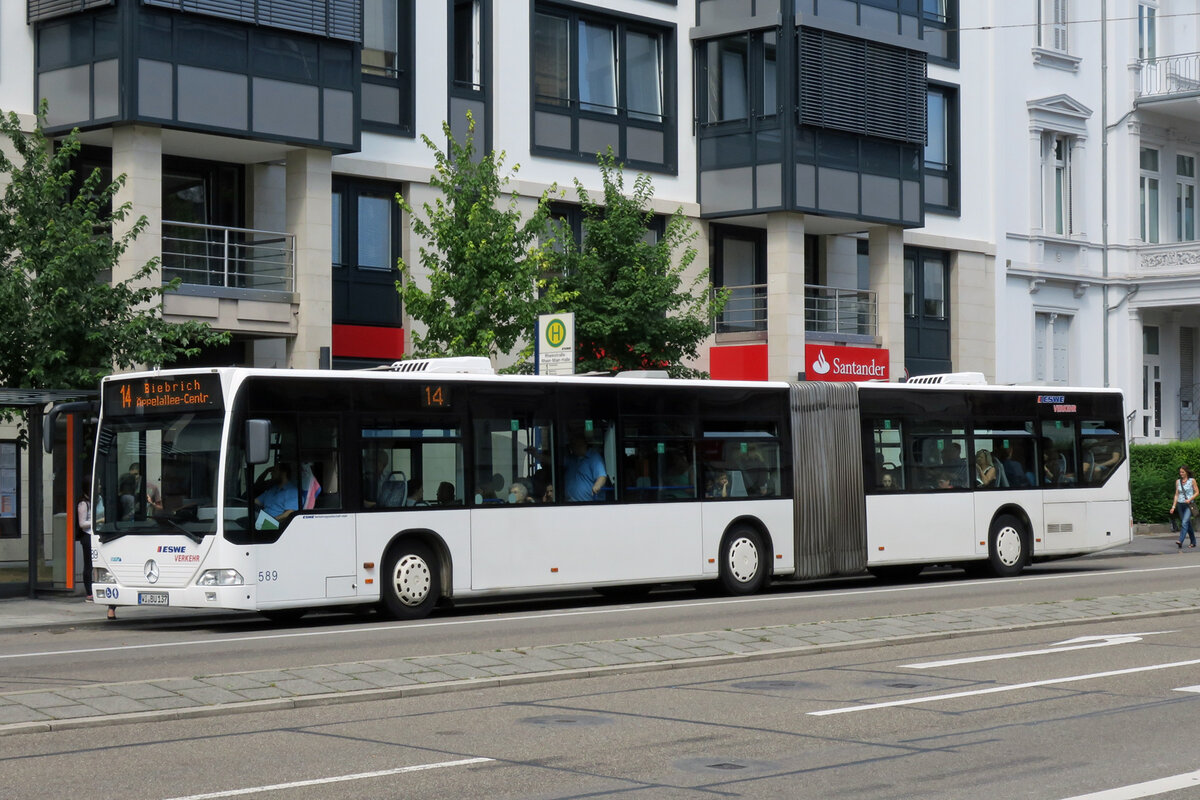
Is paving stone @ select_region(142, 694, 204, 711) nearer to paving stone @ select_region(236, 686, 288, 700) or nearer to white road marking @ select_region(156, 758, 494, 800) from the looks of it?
paving stone @ select_region(236, 686, 288, 700)

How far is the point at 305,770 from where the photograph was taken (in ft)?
28.5

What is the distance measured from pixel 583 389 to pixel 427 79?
39.2 ft

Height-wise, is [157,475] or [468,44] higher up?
[468,44]

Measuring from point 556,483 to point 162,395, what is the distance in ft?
16.2

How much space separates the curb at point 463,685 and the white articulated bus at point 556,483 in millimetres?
5649

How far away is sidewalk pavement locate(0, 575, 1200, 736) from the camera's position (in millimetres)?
10664

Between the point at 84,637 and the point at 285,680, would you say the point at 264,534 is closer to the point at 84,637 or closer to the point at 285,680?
the point at 84,637

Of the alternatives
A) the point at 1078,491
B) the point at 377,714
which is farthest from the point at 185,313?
the point at 377,714

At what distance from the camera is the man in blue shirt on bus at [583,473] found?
20.3 m

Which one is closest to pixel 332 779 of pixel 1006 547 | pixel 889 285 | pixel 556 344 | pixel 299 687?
pixel 299 687

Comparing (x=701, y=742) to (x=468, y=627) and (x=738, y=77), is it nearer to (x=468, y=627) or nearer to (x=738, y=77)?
(x=468, y=627)

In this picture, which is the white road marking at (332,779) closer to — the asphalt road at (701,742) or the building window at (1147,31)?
the asphalt road at (701,742)

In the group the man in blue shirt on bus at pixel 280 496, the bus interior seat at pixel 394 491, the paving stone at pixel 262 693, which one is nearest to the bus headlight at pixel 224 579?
the man in blue shirt on bus at pixel 280 496

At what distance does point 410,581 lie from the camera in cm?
1866
